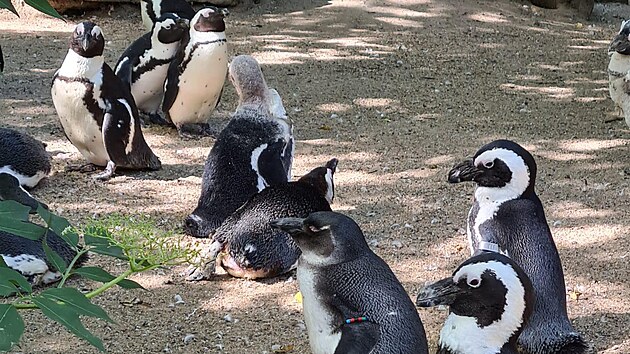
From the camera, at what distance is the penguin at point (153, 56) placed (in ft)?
20.6

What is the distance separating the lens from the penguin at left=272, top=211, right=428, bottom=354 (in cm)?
282

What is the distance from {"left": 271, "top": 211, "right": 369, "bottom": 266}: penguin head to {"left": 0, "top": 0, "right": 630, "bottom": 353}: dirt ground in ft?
→ 1.94

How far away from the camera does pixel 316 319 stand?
302cm

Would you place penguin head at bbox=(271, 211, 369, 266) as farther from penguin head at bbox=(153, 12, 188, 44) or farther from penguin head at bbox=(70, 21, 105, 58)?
penguin head at bbox=(153, 12, 188, 44)

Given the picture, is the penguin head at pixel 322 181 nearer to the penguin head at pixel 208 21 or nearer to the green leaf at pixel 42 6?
the penguin head at pixel 208 21

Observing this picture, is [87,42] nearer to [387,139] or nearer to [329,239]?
[387,139]

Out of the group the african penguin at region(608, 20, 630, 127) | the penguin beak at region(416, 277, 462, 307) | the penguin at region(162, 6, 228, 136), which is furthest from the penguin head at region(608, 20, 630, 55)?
the penguin beak at region(416, 277, 462, 307)

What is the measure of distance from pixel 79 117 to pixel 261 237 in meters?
1.70

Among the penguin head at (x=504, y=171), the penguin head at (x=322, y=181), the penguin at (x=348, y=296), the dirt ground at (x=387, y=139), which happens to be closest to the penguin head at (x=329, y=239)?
the penguin at (x=348, y=296)

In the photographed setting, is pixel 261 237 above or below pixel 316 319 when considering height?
below

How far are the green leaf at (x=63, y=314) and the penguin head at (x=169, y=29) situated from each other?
203 inches

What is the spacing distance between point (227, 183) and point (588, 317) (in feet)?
5.70

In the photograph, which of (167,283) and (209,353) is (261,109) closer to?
(167,283)

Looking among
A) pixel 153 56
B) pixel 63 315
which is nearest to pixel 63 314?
pixel 63 315
